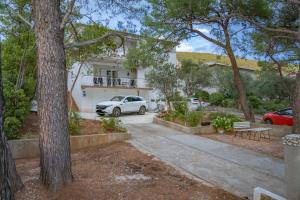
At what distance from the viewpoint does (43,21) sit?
17.5 ft

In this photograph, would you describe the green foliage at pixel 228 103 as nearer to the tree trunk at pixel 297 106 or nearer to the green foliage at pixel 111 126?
the tree trunk at pixel 297 106

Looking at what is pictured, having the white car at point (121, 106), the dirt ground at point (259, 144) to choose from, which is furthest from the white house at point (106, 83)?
the dirt ground at point (259, 144)

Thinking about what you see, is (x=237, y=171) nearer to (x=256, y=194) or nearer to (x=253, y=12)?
(x=256, y=194)

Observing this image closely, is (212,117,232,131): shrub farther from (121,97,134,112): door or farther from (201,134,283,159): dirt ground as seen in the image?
(121,97,134,112): door

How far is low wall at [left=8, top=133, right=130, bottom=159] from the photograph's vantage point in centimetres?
873

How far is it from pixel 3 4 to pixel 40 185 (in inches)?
286

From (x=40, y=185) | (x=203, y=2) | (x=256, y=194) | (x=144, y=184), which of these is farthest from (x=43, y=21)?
(x=203, y=2)

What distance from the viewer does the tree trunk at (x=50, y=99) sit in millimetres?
5297

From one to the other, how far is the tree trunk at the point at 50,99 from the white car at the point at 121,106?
1540 centimetres

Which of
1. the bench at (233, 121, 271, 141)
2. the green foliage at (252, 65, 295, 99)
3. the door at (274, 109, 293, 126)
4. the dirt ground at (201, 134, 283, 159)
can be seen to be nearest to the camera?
the dirt ground at (201, 134, 283, 159)

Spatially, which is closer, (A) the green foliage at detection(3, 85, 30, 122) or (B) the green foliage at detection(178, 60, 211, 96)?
(A) the green foliage at detection(3, 85, 30, 122)

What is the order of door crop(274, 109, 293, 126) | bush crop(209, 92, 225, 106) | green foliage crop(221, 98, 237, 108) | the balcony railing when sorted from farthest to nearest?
bush crop(209, 92, 225, 106) < green foliage crop(221, 98, 237, 108) < the balcony railing < door crop(274, 109, 293, 126)

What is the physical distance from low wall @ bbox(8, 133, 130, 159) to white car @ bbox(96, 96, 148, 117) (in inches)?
366

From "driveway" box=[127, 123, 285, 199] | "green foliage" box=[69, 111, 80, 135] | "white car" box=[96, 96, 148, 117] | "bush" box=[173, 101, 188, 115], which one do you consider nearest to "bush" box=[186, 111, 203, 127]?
"bush" box=[173, 101, 188, 115]
